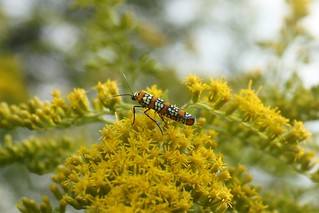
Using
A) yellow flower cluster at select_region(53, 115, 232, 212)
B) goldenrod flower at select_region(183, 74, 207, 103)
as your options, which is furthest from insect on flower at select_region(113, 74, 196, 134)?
goldenrod flower at select_region(183, 74, 207, 103)

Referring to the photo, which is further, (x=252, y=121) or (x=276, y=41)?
(x=276, y=41)

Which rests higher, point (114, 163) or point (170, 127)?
point (170, 127)

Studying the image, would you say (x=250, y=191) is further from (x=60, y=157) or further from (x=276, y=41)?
(x=276, y=41)

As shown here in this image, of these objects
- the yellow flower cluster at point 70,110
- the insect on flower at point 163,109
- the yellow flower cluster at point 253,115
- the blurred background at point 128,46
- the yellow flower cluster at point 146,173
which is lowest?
the yellow flower cluster at point 146,173

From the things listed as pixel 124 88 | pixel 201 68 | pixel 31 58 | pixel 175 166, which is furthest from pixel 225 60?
pixel 175 166

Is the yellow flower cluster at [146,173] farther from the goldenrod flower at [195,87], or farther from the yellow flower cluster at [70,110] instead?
the yellow flower cluster at [70,110]

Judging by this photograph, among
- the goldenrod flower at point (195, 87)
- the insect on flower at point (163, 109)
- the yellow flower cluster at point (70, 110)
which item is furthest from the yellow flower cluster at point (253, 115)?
the yellow flower cluster at point (70, 110)

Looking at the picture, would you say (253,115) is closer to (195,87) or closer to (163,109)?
(195,87)

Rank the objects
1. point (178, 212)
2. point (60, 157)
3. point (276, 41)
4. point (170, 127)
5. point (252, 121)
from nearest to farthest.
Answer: point (178, 212), point (170, 127), point (252, 121), point (60, 157), point (276, 41)

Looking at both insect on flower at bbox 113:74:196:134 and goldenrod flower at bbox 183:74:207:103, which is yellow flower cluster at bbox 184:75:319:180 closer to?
goldenrod flower at bbox 183:74:207:103
